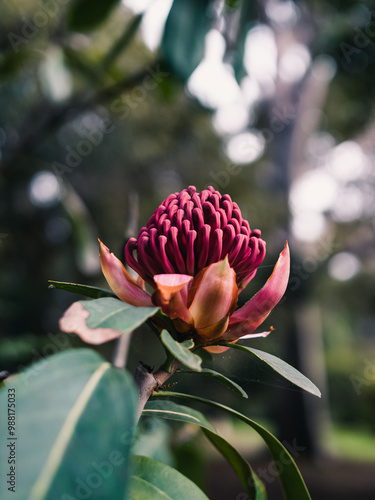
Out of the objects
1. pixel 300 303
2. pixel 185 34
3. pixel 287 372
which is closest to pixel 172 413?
pixel 287 372

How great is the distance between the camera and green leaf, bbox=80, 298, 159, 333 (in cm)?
34

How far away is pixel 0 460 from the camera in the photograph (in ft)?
1.02

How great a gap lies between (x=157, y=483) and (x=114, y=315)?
0.81 feet

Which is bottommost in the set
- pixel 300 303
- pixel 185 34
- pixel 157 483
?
pixel 300 303

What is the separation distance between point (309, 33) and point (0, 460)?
24.3 feet

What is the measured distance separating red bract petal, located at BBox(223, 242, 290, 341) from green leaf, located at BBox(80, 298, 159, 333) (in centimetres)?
14

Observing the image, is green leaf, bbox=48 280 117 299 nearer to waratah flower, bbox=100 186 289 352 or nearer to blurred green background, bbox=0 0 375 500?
waratah flower, bbox=100 186 289 352

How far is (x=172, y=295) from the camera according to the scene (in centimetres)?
43

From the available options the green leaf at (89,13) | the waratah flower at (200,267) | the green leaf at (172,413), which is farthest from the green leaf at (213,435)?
the green leaf at (89,13)

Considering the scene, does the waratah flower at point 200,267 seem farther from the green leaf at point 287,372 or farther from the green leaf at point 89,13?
the green leaf at point 89,13

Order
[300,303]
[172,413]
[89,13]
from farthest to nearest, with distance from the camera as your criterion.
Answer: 1. [300,303]
2. [89,13]
3. [172,413]

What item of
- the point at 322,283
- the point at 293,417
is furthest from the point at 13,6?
the point at 293,417

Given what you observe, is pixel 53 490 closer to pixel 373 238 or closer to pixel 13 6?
pixel 13 6

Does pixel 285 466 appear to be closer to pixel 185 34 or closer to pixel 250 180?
pixel 185 34
